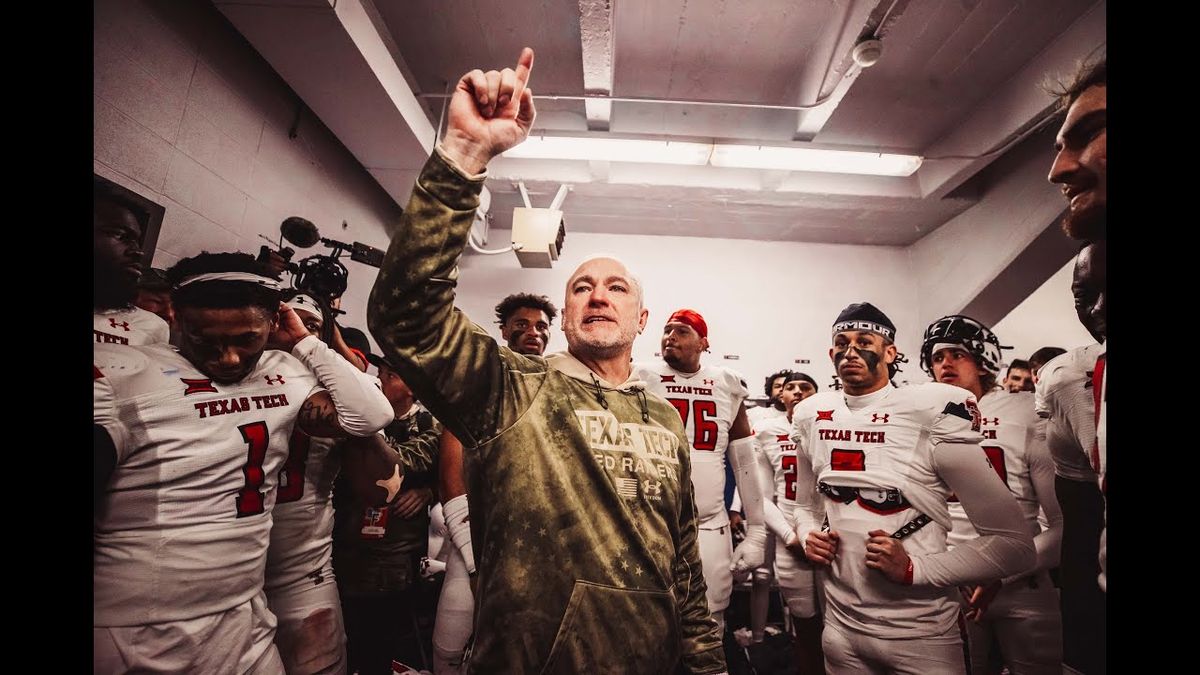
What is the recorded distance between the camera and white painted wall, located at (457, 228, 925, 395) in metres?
6.34

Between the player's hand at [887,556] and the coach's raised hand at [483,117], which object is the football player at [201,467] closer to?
the coach's raised hand at [483,117]

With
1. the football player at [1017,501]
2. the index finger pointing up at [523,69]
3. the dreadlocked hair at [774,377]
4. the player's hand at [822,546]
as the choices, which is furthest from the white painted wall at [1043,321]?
the index finger pointing up at [523,69]

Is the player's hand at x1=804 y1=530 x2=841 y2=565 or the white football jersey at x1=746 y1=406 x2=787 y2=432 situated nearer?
the player's hand at x1=804 y1=530 x2=841 y2=565

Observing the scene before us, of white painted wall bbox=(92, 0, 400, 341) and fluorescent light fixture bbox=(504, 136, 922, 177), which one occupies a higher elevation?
fluorescent light fixture bbox=(504, 136, 922, 177)

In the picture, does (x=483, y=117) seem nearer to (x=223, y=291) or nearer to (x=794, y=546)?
(x=223, y=291)

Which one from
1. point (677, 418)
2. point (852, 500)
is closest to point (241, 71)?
point (677, 418)

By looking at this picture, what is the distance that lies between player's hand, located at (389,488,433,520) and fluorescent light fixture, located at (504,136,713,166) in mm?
3350

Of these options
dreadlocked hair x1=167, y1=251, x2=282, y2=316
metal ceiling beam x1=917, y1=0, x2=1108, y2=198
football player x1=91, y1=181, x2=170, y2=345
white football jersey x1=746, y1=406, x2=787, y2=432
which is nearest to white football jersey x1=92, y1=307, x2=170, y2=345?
football player x1=91, y1=181, x2=170, y2=345

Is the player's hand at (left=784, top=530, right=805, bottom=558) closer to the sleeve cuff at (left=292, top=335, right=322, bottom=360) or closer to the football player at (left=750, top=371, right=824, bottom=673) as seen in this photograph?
the football player at (left=750, top=371, right=824, bottom=673)

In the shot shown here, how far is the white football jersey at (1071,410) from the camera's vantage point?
77.5 inches

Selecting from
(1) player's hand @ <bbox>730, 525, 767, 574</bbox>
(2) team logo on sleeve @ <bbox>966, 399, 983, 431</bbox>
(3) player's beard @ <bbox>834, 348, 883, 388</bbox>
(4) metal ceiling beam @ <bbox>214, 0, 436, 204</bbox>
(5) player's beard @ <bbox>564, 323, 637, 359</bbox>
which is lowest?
(1) player's hand @ <bbox>730, 525, 767, 574</bbox>

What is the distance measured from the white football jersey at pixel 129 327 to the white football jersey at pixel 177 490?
0.20ft
